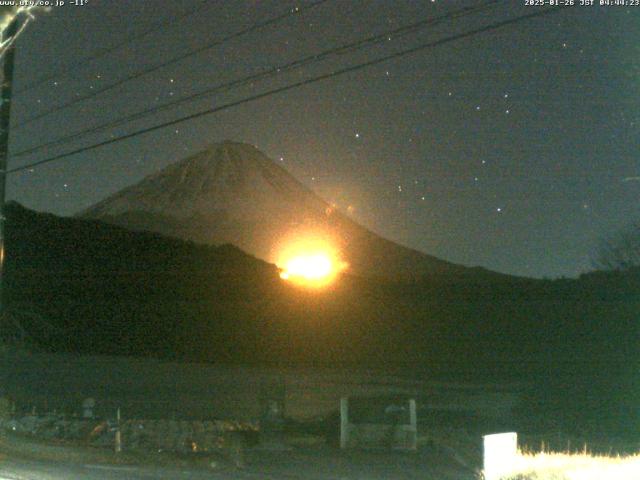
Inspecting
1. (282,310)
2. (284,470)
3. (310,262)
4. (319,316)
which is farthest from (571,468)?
(310,262)

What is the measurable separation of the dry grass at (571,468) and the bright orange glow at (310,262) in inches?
1551

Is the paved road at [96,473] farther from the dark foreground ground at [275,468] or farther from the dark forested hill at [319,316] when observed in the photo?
the dark forested hill at [319,316]

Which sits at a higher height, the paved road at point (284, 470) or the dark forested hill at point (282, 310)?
the dark forested hill at point (282, 310)

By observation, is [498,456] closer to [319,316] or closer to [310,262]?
[319,316]

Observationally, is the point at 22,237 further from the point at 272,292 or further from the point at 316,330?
the point at 316,330

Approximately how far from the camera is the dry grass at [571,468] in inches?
465

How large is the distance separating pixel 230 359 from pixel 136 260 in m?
18.6

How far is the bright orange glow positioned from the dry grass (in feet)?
129

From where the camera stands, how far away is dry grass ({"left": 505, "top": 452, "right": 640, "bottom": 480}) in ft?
38.7

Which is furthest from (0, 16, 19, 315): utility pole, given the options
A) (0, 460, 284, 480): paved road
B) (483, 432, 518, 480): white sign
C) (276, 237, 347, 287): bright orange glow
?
(276, 237, 347, 287): bright orange glow

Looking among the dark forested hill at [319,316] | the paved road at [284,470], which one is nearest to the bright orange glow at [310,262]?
the dark forested hill at [319,316]

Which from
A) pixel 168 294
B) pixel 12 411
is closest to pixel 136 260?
pixel 168 294

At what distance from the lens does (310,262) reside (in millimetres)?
58938

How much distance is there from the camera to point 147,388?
35250 mm
